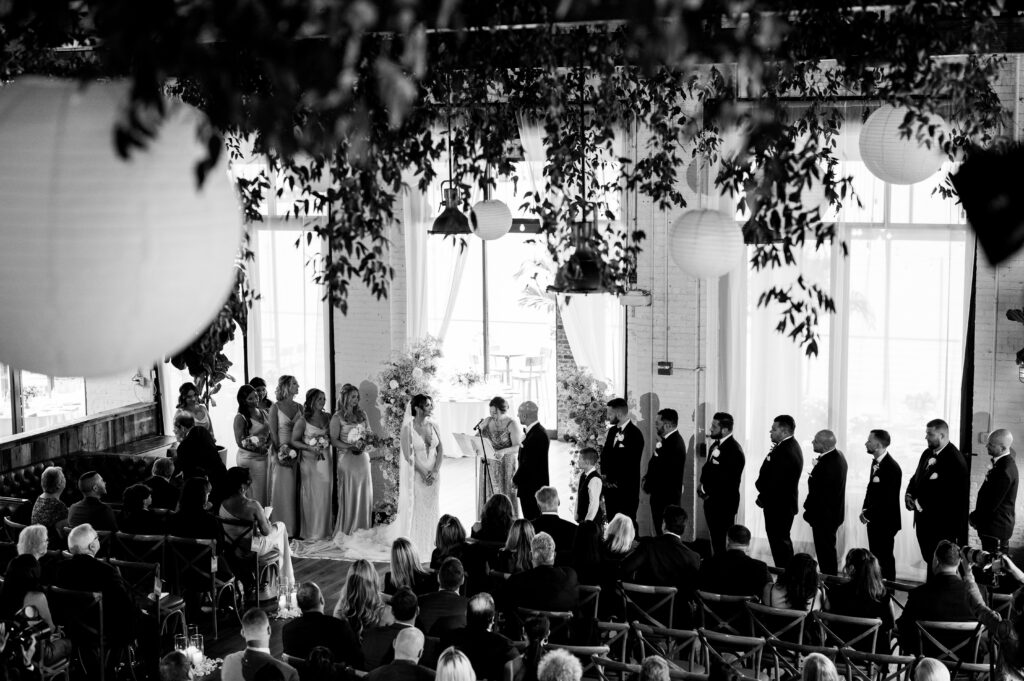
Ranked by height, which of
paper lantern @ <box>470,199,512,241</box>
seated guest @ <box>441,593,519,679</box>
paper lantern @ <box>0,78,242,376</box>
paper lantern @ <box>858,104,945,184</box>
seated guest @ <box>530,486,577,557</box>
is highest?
paper lantern @ <box>858,104,945,184</box>

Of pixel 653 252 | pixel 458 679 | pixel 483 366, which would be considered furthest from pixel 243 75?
pixel 483 366

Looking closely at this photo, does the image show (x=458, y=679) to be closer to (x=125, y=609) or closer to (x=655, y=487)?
(x=125, y=609)

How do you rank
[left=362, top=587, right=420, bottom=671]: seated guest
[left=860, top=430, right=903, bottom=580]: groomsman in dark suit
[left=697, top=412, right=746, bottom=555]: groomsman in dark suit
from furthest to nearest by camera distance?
[left=697, top=412, right=746, bottom=555]: groomsman in dark suit < [left=860, top=430, right=903, bottom=580]: groomsman in dark suit < [left=362, top=587, right=420, bottom=671]: seated guest

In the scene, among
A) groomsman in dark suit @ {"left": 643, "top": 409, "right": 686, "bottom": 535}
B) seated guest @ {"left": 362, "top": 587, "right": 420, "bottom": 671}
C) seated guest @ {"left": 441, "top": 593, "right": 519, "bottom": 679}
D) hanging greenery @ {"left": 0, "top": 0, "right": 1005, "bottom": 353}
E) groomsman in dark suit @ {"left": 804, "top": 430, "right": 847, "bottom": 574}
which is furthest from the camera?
groomsman in dark suit @ {"left": 643, "top": 409, "right": 686, "bottom": 535}

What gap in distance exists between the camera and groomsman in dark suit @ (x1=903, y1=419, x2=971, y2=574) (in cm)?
892

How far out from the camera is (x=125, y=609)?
7.06 metres

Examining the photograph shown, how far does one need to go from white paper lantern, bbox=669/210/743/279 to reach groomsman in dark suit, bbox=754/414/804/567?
3.43 metres

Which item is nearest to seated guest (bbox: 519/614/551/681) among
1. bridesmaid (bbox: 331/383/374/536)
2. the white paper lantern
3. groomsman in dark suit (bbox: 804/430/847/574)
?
the white paper lantern

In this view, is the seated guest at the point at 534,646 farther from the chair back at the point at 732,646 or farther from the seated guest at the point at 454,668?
the chair back at the point at 732,646

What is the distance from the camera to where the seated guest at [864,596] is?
21.5 feet

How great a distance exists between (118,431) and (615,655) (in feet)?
22.9

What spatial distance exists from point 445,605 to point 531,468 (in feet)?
11.8

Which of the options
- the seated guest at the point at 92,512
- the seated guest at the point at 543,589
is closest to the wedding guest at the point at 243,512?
the seated guest at the point at 92,512

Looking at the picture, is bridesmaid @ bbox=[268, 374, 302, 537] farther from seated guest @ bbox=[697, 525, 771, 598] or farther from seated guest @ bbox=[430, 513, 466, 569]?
seated guest @ bbox=[697, 525, 771, 598]
